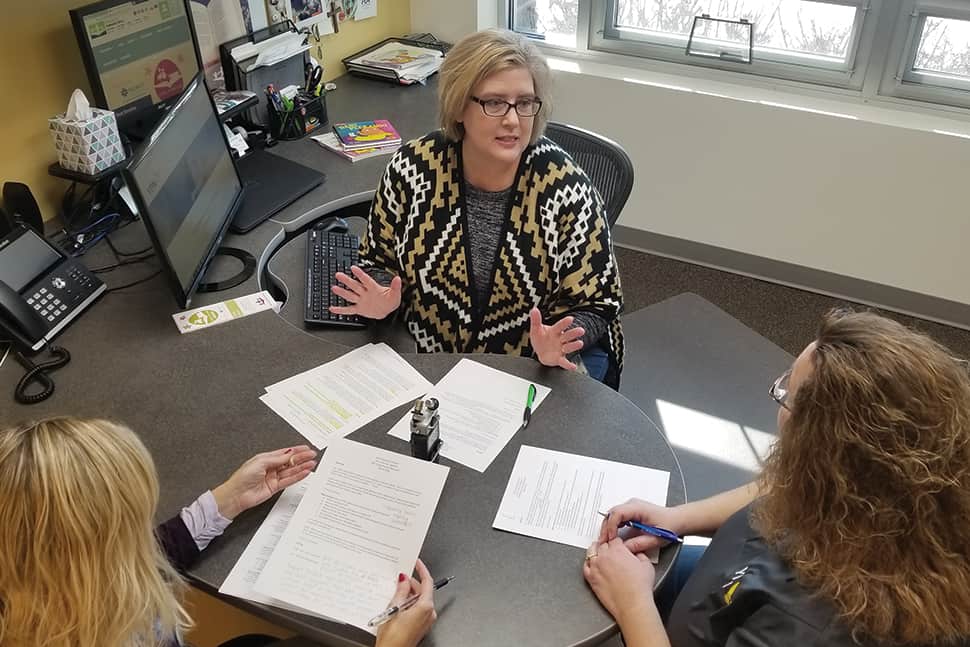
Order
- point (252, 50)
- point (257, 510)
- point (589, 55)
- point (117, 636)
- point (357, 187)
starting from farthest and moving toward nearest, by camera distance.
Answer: point (589, 55), point (252, 50), point (357, 187), point (257, 510), point (117, 636)

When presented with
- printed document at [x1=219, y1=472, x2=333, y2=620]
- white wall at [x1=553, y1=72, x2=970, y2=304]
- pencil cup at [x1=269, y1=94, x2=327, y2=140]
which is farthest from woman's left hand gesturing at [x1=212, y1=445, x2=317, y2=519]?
white wall at [x1=553, y1=72, x2=970, y2=304]

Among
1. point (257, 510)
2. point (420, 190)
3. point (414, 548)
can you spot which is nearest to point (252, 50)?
point (420, 190)

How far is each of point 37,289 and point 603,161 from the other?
1.41 metres

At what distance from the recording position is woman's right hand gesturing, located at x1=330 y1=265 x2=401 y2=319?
5.75ft

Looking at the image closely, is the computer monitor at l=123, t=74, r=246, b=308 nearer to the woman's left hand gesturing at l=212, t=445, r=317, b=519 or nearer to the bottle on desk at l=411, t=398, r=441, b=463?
the woman's left hand gesturing at l=212, t=445, r=317, b=519

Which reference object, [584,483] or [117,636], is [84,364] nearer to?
[117,636]

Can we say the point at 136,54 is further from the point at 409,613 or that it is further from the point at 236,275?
the point at 409,613

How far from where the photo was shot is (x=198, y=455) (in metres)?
1.42

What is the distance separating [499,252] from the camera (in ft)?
6.05

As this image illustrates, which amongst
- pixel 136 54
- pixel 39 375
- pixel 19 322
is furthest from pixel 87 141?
pixel 39 375

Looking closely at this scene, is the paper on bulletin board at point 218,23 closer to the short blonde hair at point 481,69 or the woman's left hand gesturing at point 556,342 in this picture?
the short blonde hair at point 481,69

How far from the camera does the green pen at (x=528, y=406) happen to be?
1.50 metres

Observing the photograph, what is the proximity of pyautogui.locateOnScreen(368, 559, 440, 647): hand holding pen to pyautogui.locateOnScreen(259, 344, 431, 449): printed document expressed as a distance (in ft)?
1.18

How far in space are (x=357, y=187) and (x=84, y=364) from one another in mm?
951
